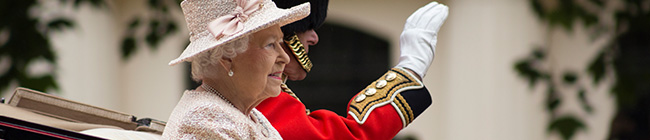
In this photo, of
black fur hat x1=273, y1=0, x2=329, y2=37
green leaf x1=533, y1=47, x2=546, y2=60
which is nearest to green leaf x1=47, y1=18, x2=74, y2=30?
black fur hat x1=273, y1=0, x2=329, y2=37

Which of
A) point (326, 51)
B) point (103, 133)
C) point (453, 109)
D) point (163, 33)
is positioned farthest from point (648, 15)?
point (103, 133)

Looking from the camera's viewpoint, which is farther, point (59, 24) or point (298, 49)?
point (59, 24)

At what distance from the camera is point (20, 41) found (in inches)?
167

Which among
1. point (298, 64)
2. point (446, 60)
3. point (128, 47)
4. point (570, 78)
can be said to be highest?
point (298, 64)

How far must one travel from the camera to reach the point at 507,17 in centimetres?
612

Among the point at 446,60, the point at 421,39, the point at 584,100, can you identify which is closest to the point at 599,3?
the point at 584,100

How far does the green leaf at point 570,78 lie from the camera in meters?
5.12

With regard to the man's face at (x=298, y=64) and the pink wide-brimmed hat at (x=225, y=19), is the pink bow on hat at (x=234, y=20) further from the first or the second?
the man's face at (x=298, y=64)

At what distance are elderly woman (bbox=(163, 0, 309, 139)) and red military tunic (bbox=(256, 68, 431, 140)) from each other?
367mm

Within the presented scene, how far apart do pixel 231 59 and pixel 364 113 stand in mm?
626

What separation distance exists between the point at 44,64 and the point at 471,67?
114 inches

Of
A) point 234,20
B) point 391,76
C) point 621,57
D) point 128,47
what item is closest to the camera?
point 234,20

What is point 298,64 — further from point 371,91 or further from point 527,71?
point 527,71

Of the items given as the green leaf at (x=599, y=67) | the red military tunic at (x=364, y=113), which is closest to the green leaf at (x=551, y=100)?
the green leaf at (x=599, y=67)
